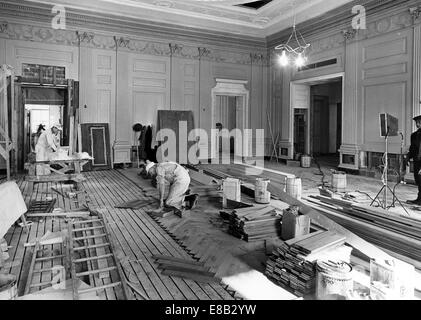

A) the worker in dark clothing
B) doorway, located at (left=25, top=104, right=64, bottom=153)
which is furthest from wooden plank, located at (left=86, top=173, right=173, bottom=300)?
doorway, located at (left=25, top=104, right=64, bottom=153)

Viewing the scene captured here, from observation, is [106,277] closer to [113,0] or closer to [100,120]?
[100,120]

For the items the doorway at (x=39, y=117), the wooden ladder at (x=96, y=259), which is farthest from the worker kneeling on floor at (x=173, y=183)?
the doorway at (x=39, y=117)

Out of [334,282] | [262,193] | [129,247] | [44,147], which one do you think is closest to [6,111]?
[44,147]

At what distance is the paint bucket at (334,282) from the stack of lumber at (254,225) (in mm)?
1474

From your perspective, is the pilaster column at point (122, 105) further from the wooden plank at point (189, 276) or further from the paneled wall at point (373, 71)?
the wooden plank at point (189, 276)

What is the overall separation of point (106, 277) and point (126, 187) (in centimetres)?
459

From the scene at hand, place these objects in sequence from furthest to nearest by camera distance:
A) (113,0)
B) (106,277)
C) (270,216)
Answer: (113,0) → (270,216) → (106,277)

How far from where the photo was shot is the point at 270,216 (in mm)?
4566

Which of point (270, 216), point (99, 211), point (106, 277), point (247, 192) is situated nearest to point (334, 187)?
point (247, 192)

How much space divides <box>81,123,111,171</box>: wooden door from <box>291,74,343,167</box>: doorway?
21.3ft

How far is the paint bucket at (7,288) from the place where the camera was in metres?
2.60

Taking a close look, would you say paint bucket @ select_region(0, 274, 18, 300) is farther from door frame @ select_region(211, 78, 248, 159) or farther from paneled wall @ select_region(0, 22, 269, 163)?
door frame @ select_region(211, 78, 248, 159)

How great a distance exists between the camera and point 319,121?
1490 centimetres

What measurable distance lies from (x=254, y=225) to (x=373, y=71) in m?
6.73
